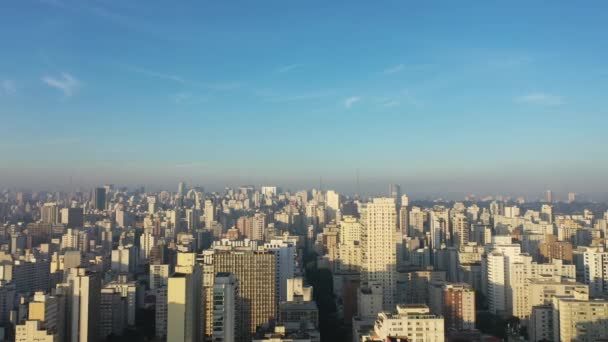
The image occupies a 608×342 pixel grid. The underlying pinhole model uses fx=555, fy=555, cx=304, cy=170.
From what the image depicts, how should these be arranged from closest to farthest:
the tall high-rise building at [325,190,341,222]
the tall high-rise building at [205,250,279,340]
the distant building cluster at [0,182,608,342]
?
1. the distant building cluster at [0,182,608,342]
2. the tall high-rise building at [205,250,279,340]
3. the tall high-rise building at [325,190,341,222]

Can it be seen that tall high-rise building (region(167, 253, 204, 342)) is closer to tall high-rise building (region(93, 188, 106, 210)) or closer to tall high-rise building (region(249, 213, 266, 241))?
tall high-rise building (region(93, 188, 106, 210))

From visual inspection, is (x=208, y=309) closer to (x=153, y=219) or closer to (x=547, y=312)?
(x=547, y=312)

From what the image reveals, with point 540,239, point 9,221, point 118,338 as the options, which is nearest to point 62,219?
point 9,221

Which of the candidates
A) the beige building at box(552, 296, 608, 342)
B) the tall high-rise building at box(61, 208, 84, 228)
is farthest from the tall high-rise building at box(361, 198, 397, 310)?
the tall high-rise building at box(61, 208, 84, 228)

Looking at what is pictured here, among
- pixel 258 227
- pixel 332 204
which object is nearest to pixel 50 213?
pixel 258 227

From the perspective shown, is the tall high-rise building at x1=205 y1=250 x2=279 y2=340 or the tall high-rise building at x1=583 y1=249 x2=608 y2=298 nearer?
the tall high-rise building at x1=205 y1=250 x2=279 y2=340

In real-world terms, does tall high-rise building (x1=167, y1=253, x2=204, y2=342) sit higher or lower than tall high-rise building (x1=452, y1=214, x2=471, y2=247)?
lower

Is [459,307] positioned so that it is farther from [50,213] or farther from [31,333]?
[50,213]
